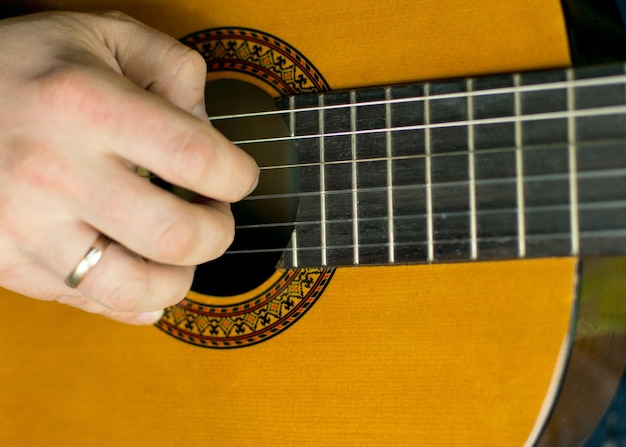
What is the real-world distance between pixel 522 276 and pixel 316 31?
0.43 meters

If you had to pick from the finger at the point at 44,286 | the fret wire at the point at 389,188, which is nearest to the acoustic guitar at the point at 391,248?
the fret wire at the point at 389,188

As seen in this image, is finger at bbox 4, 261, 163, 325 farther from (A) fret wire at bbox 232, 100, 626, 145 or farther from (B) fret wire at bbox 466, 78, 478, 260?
(B) fret wire at bbox 466, 78, 478, 260

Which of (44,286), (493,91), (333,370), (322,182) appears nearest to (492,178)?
(493,91)

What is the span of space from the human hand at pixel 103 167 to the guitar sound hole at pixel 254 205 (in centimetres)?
12

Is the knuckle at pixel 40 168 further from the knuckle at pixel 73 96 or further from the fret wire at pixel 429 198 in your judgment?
the fret wire at pixel 429 198

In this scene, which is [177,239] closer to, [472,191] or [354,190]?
[354,190]

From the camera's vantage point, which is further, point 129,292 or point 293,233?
point 293,233

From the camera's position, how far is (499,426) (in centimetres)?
85

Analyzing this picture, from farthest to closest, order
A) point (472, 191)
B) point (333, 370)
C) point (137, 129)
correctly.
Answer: point (333, 370) < point (472, 191) < point (137, 129)

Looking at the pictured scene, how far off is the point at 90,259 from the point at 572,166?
569 millimetres

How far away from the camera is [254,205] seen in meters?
0.98

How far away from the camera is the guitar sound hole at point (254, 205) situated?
3.11ft

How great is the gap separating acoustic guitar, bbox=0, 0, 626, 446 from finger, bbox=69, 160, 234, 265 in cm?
21

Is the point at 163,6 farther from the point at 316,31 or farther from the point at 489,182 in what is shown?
the point at 489,182
